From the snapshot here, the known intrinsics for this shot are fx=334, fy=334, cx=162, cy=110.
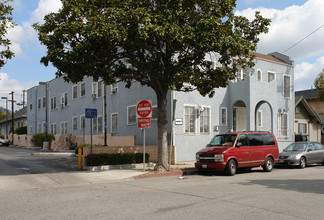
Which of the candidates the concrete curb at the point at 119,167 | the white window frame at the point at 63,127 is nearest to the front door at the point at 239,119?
the concrete curb at the point at 119,167

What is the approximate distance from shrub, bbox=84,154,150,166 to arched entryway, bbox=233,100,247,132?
8.19m

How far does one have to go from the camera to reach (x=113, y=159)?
54.6ft

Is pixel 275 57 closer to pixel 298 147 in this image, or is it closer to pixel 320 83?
pixel 320 83

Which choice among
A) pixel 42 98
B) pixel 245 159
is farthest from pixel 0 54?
pixel 42 98

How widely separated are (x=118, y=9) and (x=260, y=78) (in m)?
14.7

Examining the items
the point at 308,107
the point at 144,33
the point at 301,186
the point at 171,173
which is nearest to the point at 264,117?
the point at 308,107

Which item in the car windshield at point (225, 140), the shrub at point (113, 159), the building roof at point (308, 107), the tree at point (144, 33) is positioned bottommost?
the shrub at point (113, 159)

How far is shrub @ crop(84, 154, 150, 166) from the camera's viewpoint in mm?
16125

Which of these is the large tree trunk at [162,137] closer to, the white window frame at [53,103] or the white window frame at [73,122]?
the white window frame at [73,122]

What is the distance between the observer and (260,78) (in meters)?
24.0

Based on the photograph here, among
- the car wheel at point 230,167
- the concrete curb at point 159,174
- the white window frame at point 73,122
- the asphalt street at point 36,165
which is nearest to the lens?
the concrete curb at point 159,174

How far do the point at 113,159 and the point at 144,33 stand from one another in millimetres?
7320

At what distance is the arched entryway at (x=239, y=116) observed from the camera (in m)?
23.2

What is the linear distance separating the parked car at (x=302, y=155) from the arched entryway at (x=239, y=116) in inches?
194
